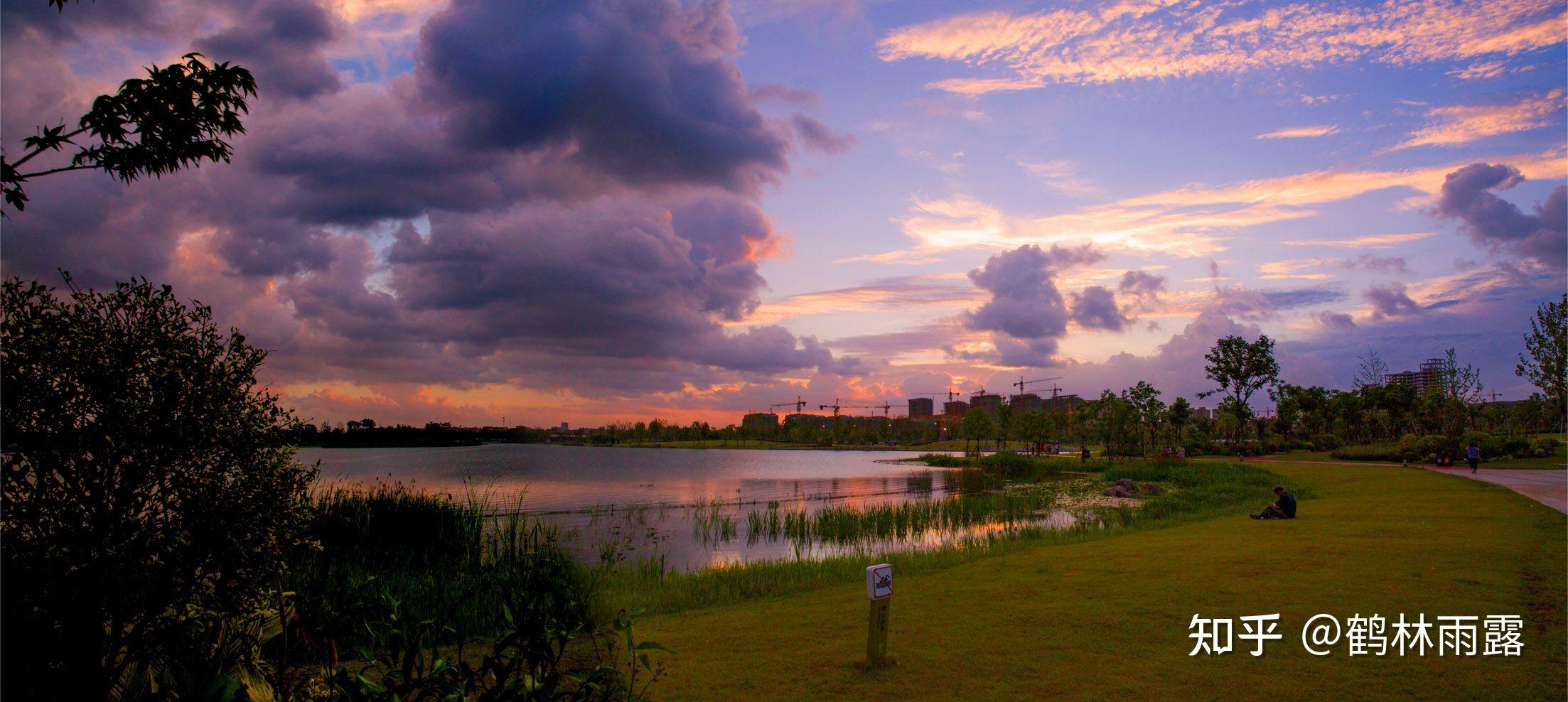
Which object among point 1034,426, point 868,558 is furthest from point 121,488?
point 1034,426

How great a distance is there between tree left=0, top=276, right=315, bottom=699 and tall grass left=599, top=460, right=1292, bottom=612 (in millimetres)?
8130

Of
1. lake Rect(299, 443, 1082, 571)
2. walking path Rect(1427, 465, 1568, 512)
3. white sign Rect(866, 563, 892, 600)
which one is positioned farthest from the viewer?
lake Rect(299, 443, 1082, 571)

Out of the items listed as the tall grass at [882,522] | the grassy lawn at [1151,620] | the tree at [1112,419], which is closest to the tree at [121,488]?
the grassy lawn at [1151,620]

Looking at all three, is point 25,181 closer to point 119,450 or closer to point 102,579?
point 119,450

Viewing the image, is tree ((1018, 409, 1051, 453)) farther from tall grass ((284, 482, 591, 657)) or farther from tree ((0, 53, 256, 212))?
tree ((0, 53, 256, 212))

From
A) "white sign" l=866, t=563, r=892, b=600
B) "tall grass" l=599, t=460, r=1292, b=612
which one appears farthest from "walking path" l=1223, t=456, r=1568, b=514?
"white sign" l=866, t=563, r=892, b=600

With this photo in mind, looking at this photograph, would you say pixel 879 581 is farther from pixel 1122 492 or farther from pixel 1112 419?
pixel 1112 419

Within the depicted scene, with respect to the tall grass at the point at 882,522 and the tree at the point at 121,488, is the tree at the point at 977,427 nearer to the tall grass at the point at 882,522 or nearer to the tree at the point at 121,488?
the tall grass at the point at 882,522

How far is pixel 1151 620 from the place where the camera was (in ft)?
29.5

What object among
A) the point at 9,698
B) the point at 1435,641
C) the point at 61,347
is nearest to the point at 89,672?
the point at 9,698

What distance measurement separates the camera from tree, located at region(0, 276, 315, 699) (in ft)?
15.3

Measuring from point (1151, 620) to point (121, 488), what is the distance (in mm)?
10121

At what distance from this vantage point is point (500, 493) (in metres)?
44.4

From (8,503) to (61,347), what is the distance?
1016mm
